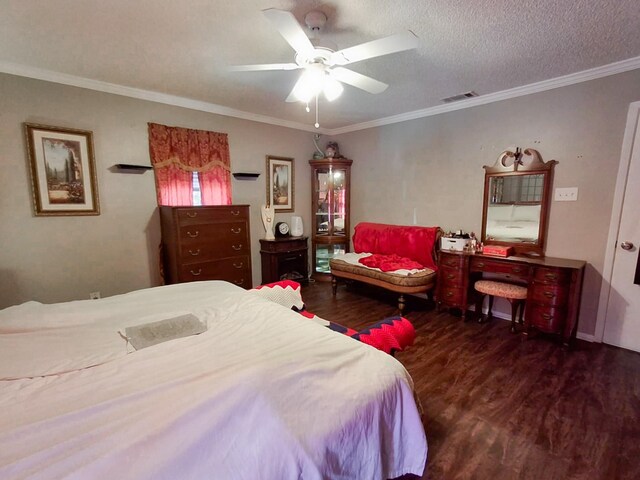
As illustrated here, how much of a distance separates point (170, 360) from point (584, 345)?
350 centimetres

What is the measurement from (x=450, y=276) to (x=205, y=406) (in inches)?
119

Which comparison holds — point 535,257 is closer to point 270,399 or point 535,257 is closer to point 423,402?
point 423,402

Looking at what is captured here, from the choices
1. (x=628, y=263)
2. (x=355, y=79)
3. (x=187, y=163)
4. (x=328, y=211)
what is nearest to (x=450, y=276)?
(x=628, y=263)

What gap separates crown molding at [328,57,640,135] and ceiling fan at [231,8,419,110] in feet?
5.86

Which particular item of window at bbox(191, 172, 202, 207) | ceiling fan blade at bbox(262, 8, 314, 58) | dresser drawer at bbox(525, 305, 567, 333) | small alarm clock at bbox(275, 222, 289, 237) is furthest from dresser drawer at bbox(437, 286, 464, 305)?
window at bbox(191, 172, 202, 207)

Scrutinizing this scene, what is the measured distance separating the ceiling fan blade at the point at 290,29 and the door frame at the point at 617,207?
2809mm

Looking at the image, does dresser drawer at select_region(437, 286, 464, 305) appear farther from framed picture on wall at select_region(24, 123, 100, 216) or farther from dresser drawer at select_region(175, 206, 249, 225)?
framed picture on wall at select_region(24, 123, 100, 216)

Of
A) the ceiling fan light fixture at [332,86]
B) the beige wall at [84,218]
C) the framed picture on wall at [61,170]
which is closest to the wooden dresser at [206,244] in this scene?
the beige wall at [84,218]

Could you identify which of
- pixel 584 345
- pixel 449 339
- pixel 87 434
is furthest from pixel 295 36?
pixel 584 345

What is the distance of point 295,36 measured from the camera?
1.62 metres

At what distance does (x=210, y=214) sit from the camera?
3.36 metres

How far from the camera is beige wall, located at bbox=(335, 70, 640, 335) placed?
2643 millimetres

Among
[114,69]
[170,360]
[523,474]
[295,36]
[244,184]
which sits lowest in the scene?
[523,474]

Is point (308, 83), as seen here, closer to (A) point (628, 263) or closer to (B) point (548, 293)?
(B) point (548, 293)
